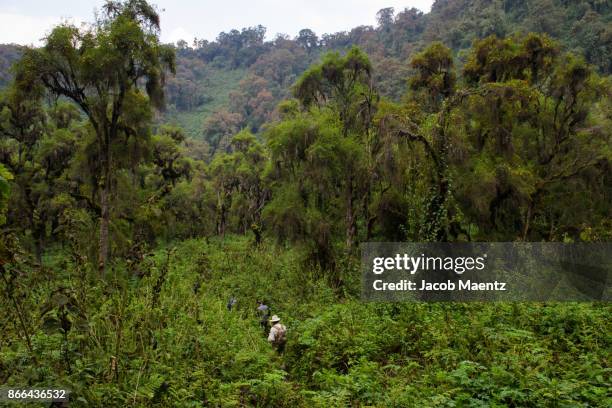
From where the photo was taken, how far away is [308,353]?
8234 mm

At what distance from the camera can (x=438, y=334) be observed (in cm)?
796

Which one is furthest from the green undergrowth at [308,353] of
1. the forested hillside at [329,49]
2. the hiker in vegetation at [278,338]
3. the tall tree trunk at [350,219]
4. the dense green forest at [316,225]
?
the forested hillside at [329,49]

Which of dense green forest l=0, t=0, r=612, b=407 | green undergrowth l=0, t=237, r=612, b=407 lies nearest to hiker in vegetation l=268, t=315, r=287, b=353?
green undergrowth l=0, t=237, r=612, b=407

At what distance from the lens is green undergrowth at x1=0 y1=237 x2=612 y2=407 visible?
16.4 feet

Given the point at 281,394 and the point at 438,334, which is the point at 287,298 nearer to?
the point at 438,334

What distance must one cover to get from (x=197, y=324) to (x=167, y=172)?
Answer: 25.0 m

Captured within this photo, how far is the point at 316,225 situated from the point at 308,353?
921cm

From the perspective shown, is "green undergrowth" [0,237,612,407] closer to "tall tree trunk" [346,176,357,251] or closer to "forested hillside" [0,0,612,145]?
"tall tree trunk" [346,176,357,251]

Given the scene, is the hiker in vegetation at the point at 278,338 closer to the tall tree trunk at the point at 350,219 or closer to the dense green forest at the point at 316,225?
the dense green forest at the point at 316,225

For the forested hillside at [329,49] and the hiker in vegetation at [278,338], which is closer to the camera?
the hiker in vegetation at [278,338]
